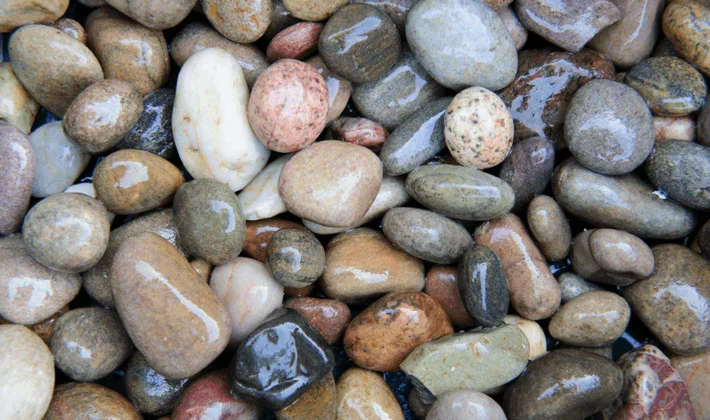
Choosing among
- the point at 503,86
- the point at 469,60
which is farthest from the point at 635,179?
the point at 469,60

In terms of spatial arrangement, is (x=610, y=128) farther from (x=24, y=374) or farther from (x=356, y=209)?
(x=24, y=374)

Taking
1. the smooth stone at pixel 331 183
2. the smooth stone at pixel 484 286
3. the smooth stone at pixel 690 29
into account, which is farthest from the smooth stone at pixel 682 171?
the smooth stone at pixel 331 183

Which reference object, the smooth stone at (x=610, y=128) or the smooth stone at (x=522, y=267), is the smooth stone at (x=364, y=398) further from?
the smooth stone at (x=610, y=128)

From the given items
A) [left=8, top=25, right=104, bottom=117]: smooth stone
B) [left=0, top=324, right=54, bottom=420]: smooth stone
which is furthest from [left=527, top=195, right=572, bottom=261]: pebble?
[left=0, top=324, right=54, bottom=420]: smooth stone

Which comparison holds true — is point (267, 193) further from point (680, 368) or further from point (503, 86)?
point (680, 368)

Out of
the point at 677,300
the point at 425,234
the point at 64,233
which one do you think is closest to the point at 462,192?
the point at 425,234

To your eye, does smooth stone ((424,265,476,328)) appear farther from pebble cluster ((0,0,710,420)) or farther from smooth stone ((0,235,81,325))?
smooth stone ((0,235,81,325))
